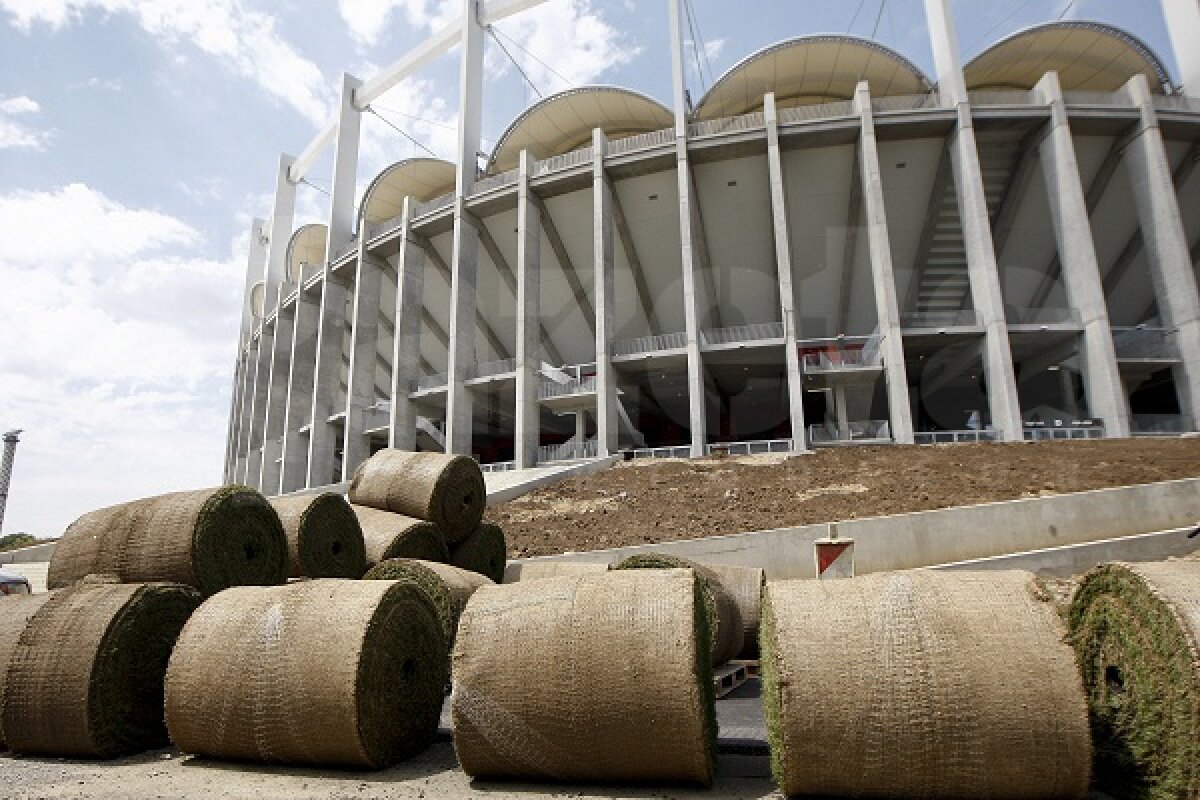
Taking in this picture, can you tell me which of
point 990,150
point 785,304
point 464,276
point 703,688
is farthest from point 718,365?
point 703,688

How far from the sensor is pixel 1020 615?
2.87 metres

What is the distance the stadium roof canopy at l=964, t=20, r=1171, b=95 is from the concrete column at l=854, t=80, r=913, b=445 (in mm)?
7654

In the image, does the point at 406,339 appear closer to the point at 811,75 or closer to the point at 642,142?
the point at 642,142

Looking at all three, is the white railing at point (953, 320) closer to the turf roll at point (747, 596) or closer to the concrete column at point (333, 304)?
the turf roll at point (747, 596)

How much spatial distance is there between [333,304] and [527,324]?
1557cm

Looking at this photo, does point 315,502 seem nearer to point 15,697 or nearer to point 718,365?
point 15,697

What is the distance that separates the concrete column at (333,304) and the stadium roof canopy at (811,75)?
22521mm

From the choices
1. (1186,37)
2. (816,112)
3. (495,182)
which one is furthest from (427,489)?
(1186,37)

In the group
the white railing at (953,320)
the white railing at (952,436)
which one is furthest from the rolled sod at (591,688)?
the white railing at (953,320)

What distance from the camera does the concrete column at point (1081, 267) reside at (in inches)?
873

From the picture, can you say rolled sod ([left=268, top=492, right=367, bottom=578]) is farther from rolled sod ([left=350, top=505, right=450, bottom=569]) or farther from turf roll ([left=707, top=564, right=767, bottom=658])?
turf roll ([left=707, top=564, right=767, bottom=658])

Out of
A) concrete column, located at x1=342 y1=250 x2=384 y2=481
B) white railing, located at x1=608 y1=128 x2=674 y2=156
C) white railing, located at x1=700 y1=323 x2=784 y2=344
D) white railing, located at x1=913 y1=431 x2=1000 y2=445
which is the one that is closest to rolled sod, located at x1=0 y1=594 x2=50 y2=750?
white railing, located at x1=700 y1=323 x2=784 y2=344

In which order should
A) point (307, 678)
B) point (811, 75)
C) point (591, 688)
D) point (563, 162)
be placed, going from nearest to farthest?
1. point (591, 688)
2. point (307, 678)
3. point (811, 75)
4. point (563, 162)

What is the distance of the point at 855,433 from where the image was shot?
82.9 ft
